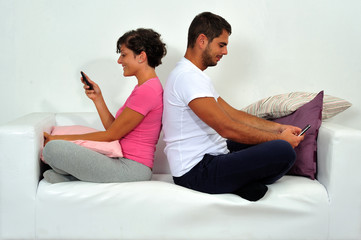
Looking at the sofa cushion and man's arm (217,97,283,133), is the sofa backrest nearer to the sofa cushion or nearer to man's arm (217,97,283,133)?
man's arm (217,97,283,133)

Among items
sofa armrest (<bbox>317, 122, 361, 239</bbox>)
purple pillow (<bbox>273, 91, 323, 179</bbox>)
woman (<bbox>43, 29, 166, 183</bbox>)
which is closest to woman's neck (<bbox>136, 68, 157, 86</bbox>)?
woman (<bbox>43, 29, 166, 183</bbox>)

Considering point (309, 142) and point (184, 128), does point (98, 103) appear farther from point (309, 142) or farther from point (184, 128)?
point (309, 142)

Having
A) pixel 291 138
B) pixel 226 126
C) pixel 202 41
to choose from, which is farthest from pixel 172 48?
pixel 291 138

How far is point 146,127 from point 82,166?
0.40 m

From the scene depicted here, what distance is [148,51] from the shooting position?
8.07 ft

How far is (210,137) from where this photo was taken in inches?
92.0

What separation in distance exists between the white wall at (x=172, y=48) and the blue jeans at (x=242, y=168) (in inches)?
42.5

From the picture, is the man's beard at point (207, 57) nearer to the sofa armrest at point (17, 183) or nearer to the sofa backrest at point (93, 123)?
the sofa backrest at point (93, 123)

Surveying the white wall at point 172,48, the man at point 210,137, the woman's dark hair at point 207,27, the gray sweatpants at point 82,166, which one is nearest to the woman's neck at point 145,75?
the man at point 210,137

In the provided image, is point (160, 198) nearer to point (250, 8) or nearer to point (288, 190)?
point (288, 190)

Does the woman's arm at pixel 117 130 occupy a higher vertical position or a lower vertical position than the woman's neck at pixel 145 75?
lower

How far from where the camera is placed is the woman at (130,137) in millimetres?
2215

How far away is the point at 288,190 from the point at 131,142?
0.85m

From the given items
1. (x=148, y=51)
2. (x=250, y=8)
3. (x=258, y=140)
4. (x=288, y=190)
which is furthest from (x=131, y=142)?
(x=250, y=8)
